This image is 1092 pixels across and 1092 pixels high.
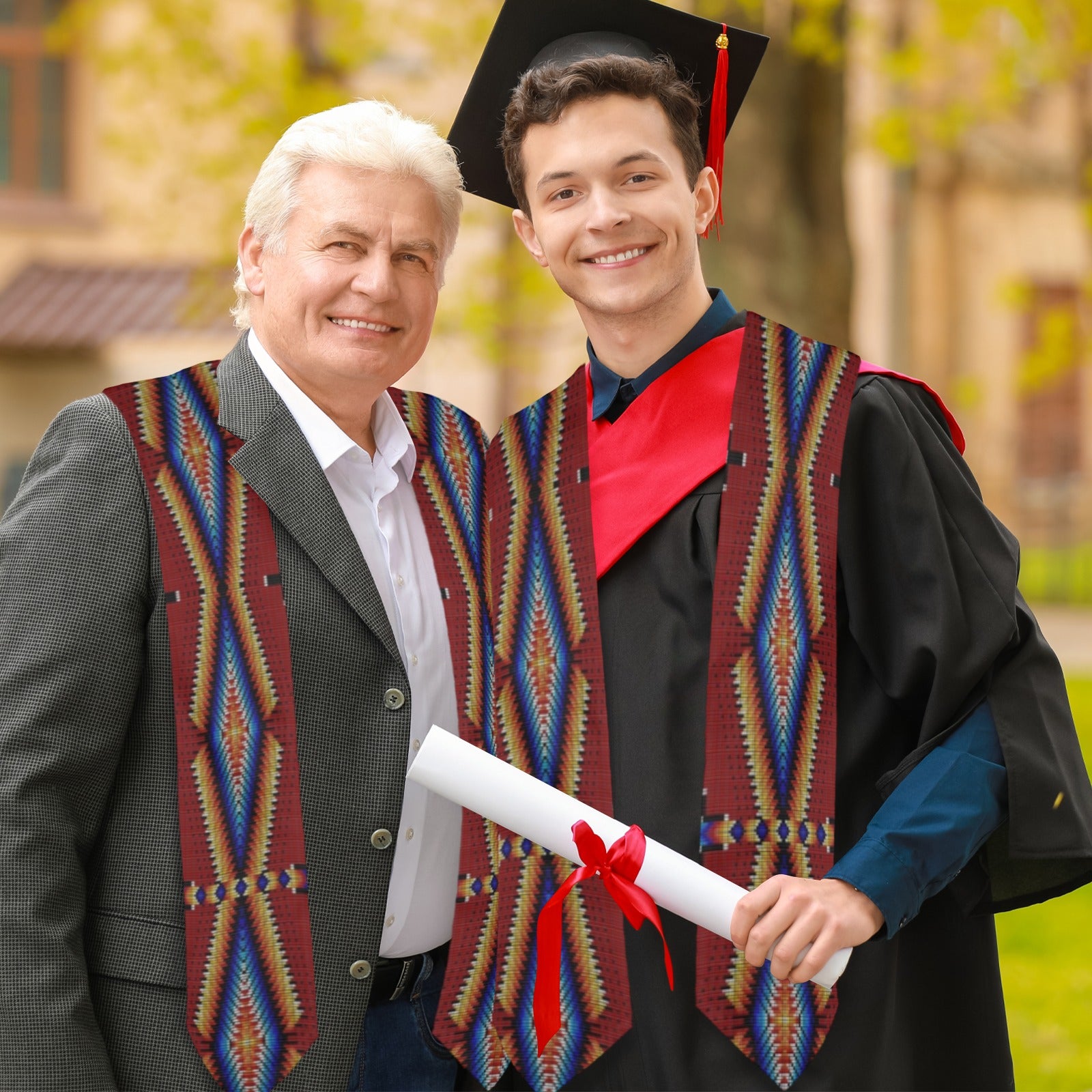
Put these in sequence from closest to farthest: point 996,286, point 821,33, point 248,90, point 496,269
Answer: point 821,33
point 248,90
point 496,269
point 996,286

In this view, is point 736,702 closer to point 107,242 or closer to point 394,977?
point 394,977

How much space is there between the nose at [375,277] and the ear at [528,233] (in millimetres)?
292

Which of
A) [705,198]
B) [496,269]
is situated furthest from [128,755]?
[496,269]

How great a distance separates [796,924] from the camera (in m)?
1.95

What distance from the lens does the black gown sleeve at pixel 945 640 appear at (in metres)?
2.08

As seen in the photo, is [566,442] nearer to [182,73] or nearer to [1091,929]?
[1091,929]

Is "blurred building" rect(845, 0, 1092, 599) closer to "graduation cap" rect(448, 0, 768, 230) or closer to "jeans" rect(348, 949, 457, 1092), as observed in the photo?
"graduation cap" rect(448, 0, 768, 230)

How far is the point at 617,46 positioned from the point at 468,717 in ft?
3.73

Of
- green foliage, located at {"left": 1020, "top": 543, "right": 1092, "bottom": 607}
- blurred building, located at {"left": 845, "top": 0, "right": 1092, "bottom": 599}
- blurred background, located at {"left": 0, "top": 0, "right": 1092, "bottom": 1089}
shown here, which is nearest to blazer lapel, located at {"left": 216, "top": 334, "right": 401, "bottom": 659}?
blurred background, located at {"left": 0, "top": 0, "right": 1092, "bottom": 1089}

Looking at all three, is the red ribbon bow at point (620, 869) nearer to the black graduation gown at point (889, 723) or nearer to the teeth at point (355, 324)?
the black graduation gown at point (889, 723)

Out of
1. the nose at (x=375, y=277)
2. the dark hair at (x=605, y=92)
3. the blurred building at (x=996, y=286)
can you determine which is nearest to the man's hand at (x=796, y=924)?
the nose at (x=375, y=277)

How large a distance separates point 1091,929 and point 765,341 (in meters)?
4.22

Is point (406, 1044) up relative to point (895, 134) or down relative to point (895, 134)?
down

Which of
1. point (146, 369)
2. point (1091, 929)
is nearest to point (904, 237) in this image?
point (146, 369)
